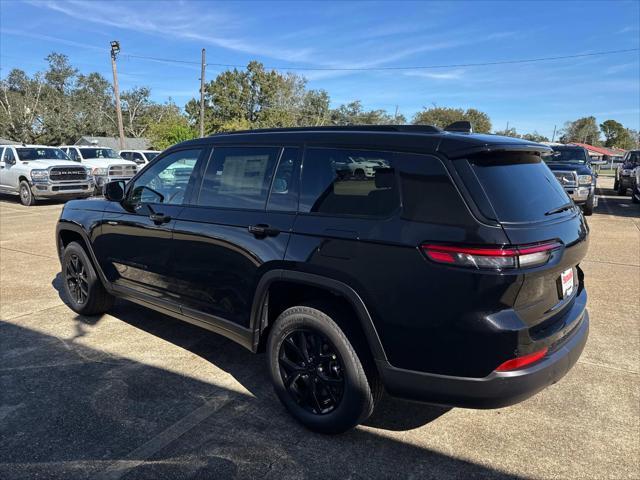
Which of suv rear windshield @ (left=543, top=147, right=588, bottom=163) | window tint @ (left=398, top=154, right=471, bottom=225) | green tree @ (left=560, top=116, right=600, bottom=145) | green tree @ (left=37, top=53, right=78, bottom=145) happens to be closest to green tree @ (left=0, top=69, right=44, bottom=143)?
green tree @ (left=37, top=53, right=78, bottom=145)

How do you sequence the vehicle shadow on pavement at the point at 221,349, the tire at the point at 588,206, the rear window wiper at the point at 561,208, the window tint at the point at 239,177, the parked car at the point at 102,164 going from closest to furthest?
the rear window wiper at the point at 561,208 < the vehicle shadow on pavement at the point at 221,349 < the window tint at the point at 239,177 < the tire at the point at 588,206 < the parked car at the point at 102,164

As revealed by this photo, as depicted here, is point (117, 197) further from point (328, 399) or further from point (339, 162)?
point (328, 399)

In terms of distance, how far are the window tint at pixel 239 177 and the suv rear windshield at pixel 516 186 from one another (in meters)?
1.38

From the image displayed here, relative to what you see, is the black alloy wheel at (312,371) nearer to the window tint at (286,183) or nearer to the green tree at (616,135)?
the window tint at (286,183)

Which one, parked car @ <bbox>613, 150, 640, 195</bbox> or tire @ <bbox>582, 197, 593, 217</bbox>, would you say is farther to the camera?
parked car @ <bbox>613, 150, 640, 195</bbox>

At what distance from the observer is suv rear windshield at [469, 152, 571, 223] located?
7.84 ft

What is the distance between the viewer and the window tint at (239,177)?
3.20m

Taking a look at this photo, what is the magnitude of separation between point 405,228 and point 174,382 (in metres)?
2.19

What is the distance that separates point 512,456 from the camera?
8.91 ft

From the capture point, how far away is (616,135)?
108938 millimetres

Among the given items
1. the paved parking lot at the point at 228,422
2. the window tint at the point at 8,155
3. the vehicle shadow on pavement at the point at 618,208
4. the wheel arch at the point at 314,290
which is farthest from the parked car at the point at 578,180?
the window tint at the point at 8,155

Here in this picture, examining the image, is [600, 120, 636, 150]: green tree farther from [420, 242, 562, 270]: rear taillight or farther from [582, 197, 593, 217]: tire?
[420, 242, 562, 270]: rear taillight

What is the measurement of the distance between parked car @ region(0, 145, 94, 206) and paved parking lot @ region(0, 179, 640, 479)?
39.6 feet

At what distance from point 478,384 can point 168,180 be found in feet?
9.27
